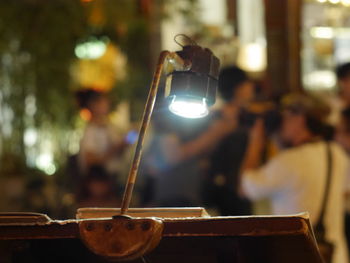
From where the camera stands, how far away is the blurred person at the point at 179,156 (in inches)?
272

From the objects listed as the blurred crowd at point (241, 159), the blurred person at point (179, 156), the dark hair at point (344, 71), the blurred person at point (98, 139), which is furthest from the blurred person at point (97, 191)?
the dark hair at point (344, 71)

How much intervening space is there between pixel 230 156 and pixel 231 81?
1.90 ft

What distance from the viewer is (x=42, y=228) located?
2.51m

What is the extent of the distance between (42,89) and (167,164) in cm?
520

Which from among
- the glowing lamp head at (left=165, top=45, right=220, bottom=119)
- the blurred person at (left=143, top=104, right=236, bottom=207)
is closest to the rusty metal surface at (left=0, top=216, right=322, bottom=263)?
the glowing lamp head at (left=165, top=45, right=220, bottom=119)

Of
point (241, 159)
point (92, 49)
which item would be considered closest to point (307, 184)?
point (241, 159)

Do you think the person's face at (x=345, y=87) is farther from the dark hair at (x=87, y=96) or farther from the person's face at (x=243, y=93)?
the dark hair at (x=87, y=96)

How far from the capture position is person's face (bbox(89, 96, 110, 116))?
859cm

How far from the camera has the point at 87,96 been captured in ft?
28.3

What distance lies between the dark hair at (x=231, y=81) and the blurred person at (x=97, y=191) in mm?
1437

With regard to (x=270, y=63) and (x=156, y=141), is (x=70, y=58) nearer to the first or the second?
(x=270, y=63)

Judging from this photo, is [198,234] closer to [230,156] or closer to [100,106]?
[230,156]

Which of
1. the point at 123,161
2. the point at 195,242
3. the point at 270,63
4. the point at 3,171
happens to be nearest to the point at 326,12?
the point at 270,63

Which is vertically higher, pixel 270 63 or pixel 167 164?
pixel 270 63
